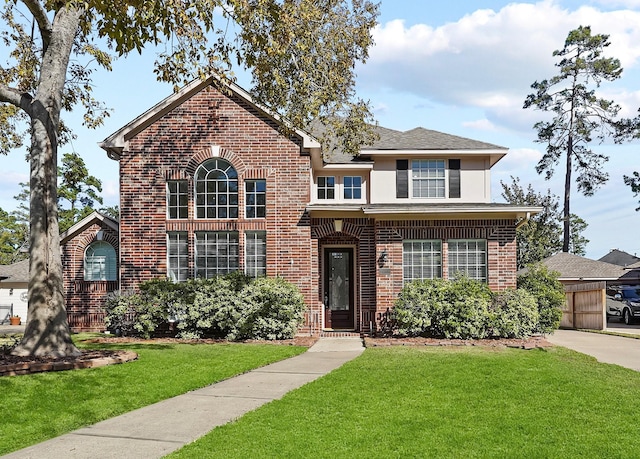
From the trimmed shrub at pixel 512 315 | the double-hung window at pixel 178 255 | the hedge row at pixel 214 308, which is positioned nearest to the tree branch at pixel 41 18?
the double-hung window at pixel 178 255

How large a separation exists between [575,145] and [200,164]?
32695 millimetres

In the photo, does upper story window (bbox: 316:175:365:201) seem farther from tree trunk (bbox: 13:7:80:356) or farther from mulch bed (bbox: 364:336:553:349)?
tree trunk (bbox: 13:7:80:356)

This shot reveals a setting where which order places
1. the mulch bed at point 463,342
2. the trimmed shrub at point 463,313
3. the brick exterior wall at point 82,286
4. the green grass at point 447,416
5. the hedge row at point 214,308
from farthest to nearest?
the brick exterior wall at point 82,286, the hedge row at point 214,308, the trimmed shrub at point 463,313, the mulch bed at point 463,342, the green grass at point 447,416

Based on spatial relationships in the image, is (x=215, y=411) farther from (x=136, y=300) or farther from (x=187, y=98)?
(x=187, y=98)

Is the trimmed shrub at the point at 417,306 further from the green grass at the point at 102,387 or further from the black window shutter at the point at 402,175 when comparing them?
the black window shutter at the point at 402,175

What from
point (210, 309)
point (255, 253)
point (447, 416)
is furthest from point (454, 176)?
point (447, 416)

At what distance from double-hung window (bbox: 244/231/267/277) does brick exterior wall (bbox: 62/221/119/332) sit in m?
5.18

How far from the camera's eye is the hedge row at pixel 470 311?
1570 centimetres

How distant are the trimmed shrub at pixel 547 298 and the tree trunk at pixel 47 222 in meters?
11.9

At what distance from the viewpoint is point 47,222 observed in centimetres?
1249

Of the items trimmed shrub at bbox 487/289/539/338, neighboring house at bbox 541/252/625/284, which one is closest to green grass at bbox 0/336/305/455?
trimmed shrub at bbox 487/289/539/338

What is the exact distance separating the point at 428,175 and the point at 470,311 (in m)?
5.49

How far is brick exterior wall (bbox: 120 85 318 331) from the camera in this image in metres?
17.3

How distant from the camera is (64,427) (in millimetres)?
7066
